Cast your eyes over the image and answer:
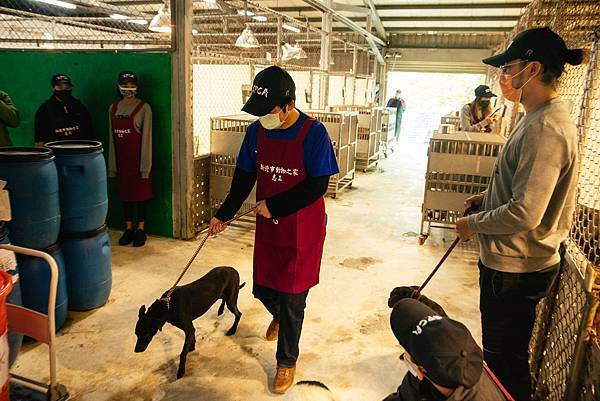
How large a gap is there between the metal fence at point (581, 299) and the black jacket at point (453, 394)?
0.50 meters

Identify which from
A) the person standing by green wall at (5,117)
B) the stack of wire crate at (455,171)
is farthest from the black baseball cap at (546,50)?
the person standing by green wall at (5,117)

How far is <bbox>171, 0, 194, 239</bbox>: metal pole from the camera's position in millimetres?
3873

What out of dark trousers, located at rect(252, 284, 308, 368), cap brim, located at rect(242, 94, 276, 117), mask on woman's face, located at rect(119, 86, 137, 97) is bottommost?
dark trousers, located at rect(252, 284, 308, 368)

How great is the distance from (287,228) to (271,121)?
53 centimetres

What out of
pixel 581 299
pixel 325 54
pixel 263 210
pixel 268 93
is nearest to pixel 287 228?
pixel 263 210

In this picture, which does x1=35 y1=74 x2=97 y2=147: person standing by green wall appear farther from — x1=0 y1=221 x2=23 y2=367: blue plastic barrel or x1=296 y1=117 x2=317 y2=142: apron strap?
x1=296 y1=117 x2=317 y2=142: apron strap

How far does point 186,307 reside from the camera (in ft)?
7.43

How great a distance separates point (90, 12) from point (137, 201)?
29.9 ft

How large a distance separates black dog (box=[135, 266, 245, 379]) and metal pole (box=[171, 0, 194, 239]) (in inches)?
69.9

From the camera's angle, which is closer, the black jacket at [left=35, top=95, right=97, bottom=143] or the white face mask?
the white face mask

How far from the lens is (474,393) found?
3.79 feet

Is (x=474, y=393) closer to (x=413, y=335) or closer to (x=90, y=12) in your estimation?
(x=413, y=335)

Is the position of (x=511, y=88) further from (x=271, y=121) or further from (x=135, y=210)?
(x=135, y=210)

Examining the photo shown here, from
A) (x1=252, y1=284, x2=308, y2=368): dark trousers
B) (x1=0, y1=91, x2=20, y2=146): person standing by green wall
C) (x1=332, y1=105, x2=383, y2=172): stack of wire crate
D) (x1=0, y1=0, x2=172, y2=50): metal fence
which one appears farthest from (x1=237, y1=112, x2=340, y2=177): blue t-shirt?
(x1=332, y1=105, x2=383, y2=172): stack of wire crate
